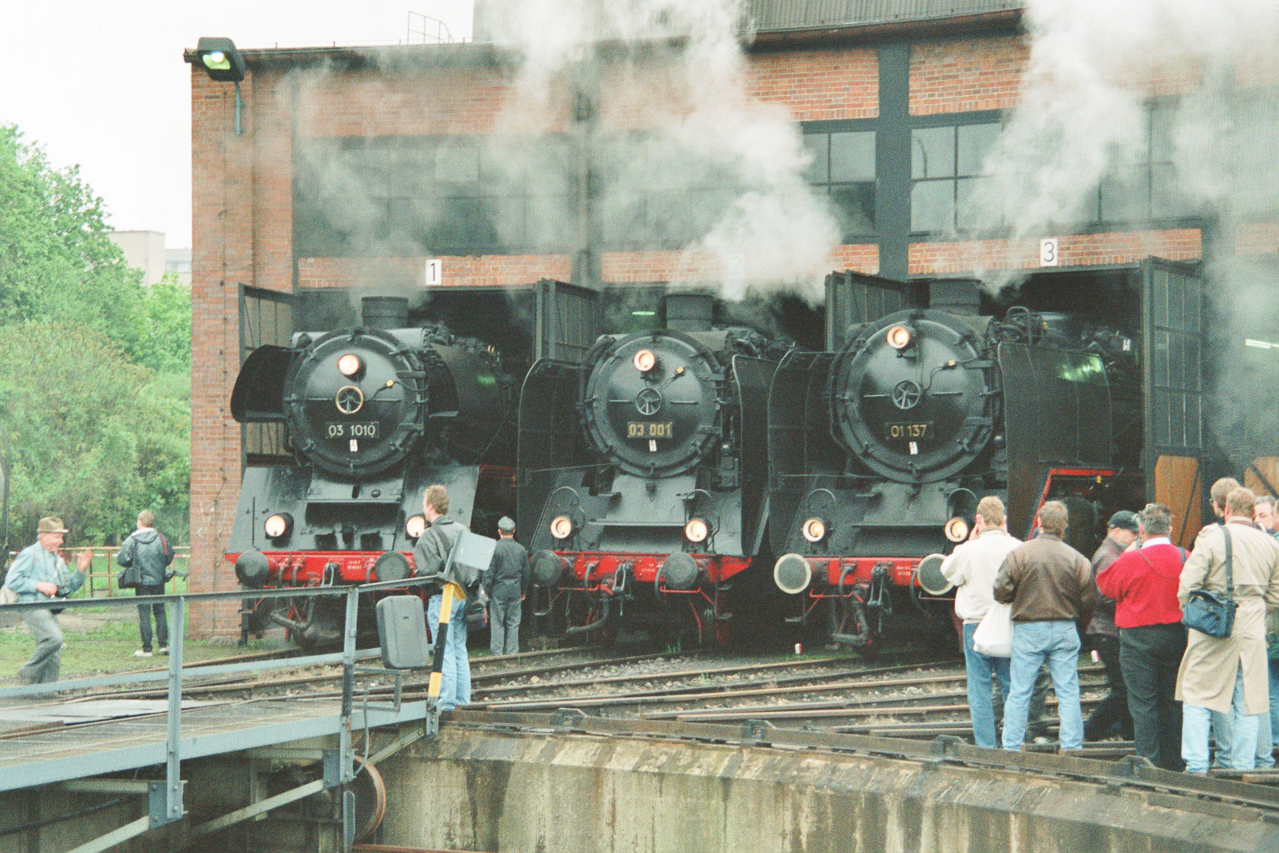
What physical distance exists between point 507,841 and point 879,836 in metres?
1.96

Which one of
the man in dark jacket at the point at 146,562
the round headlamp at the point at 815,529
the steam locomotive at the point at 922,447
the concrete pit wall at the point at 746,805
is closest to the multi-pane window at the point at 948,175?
the steam locomotive at the point at 922,447

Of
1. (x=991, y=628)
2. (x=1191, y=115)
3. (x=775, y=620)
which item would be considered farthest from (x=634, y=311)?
(x=991, y=628)

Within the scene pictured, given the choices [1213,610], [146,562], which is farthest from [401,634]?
[146,562]

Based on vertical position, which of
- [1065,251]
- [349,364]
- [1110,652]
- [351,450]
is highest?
[1065,251]

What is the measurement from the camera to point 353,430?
13578mm

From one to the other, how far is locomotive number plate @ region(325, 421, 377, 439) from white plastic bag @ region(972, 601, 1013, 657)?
283 inches

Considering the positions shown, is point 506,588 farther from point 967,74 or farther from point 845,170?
point 967,74

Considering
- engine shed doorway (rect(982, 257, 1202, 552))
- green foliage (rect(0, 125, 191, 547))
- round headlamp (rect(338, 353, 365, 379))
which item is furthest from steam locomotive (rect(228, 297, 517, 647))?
green foliage (rect(0, 125, 191, 547))

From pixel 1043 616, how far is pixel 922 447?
5.01 metres

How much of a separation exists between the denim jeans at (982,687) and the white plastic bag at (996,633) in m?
0.09

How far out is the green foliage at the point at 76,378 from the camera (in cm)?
3284

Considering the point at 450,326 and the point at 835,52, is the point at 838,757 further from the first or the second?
the point at 450,326

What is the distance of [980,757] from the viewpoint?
6809mm

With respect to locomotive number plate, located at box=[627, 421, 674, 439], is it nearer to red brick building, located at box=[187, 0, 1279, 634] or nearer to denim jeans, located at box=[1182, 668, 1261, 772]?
red brick building, located at box=[187, 0, 1279, 634]
